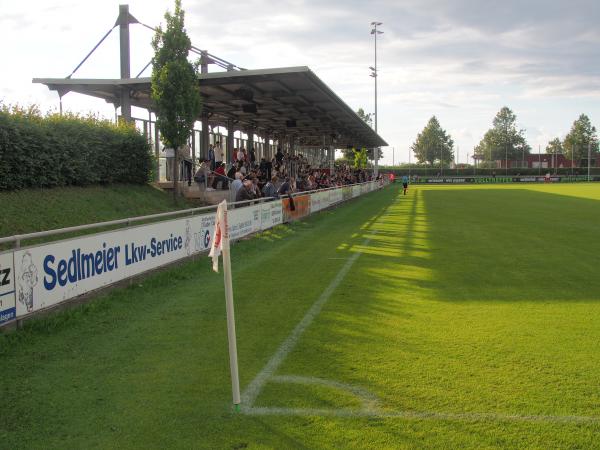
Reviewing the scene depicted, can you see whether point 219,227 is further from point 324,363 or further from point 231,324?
point 324,363

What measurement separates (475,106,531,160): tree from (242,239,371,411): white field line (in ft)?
429

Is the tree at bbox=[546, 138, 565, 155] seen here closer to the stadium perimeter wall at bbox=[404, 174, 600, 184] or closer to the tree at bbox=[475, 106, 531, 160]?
the tree at bbox=[475, 106, 531, 160]

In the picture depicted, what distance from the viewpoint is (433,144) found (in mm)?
136500

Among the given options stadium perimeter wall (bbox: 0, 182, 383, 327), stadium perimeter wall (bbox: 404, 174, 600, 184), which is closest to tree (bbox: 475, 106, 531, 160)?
stadium perimeter wall (bbox: 404, 174, 600, 184)

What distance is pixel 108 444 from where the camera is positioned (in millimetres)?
3791

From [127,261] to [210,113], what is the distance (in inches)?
864

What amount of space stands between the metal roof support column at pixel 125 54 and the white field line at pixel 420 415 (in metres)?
20.0

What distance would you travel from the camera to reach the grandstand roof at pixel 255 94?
1998cm

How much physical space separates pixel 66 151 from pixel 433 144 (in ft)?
422

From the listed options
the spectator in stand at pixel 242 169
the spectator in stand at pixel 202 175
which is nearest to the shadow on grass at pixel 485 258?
the spectator in stand at pixel 242 169

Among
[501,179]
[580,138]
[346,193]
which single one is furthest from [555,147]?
[346,193]

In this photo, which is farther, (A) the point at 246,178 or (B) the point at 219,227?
(A) the point at 246,178

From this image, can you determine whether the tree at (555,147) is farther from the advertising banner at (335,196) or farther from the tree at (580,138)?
the advertising banner at (335,196)

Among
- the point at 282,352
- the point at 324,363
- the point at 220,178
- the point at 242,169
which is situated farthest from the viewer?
the point at 220,178
